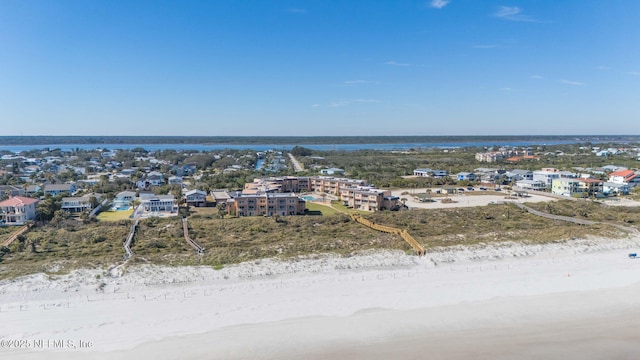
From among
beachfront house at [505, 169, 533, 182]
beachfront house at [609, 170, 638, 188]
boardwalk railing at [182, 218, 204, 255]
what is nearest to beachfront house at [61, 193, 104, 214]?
boardwalk railing at [182, 218, 204, 255]

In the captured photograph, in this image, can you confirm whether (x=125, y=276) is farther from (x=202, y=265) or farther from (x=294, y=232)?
(x=294, y=232)

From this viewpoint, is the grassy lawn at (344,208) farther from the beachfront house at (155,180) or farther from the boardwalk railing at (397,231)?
the beachfront house at (155,180)

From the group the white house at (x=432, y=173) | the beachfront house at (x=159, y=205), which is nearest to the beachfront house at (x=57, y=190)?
the beachfront house at (x=159, y=205)

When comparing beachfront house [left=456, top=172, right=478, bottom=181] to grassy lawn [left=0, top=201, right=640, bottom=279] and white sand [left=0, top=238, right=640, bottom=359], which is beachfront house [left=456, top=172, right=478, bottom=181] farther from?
white sand [left=0, top=238, right=640, bottom=359]

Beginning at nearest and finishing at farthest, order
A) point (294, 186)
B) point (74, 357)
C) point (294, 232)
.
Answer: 1. point (74, 357)
2. point (294, 232)
3. point (294, 186)

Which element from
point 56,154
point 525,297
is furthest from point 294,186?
point 56,154
